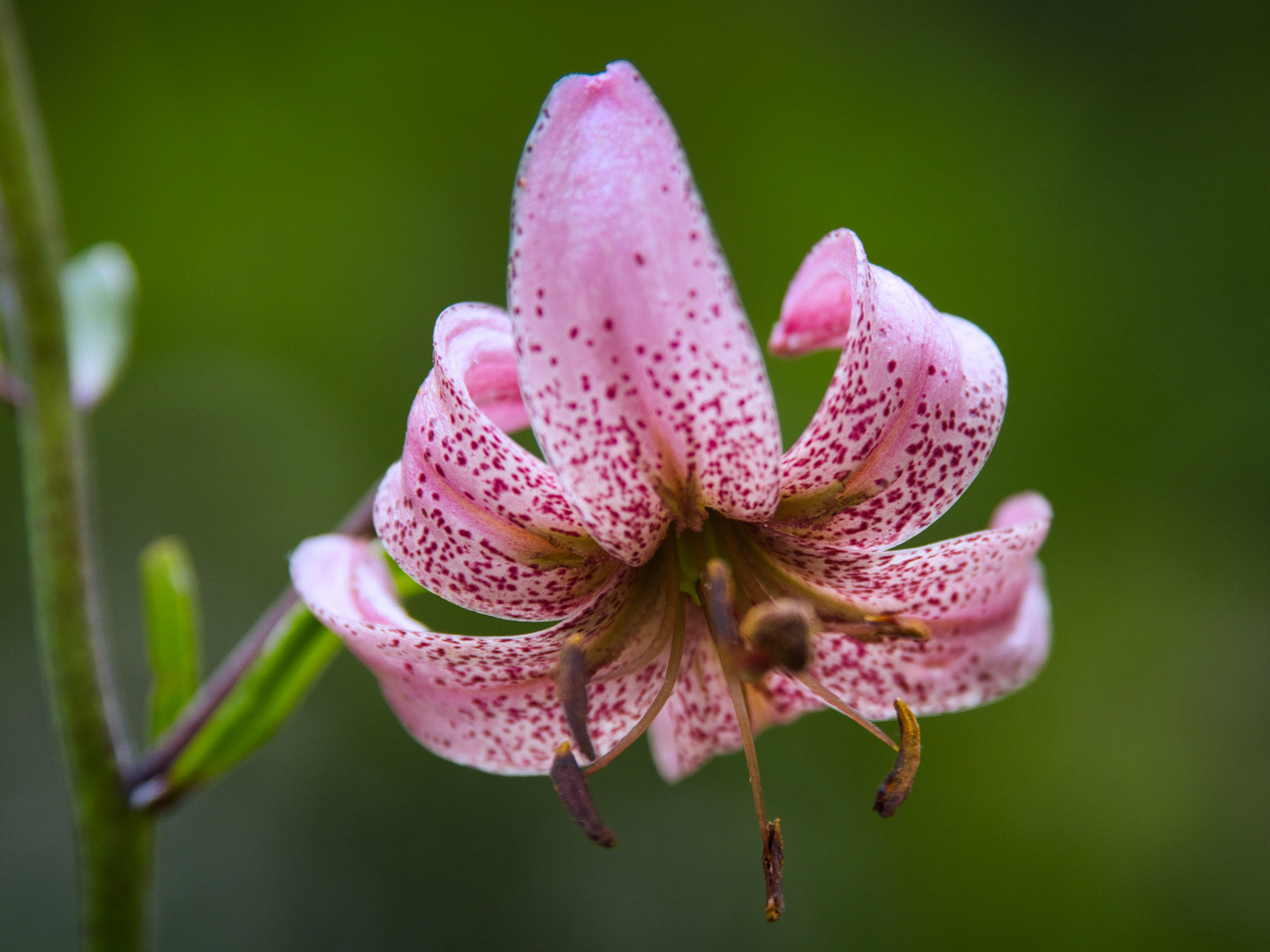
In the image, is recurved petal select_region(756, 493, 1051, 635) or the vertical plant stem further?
the vertical plant stem

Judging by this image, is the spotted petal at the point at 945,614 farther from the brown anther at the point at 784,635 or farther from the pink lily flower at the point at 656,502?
the brown anther at the point at 784,635

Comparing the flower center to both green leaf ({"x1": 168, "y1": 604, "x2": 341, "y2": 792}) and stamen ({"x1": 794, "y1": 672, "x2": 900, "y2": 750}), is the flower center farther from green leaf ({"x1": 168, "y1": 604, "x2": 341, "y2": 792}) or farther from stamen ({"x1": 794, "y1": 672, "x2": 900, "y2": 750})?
green leaf ({"x1": 168, "y1": 604, "x2": 341, "y2": 792})

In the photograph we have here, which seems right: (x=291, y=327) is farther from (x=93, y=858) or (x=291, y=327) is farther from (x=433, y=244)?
(x=93, y=858)

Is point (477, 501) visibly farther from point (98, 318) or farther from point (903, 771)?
point (98, 318)

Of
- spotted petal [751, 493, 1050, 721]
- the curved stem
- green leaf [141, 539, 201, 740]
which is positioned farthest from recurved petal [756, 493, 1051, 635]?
green leaf [141, 539, 201, 740]

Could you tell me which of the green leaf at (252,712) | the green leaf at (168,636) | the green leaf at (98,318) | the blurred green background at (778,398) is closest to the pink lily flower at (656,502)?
the green leaf at (252,712)

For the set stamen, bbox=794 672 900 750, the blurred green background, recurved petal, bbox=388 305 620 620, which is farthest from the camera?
the blurred green background

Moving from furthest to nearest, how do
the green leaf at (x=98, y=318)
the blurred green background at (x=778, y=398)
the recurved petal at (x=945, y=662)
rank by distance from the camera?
the blurred green background at (x=778, y=398)
the green leaf at (x=98, y=318)
the recurved petal at (x=945, y=662)

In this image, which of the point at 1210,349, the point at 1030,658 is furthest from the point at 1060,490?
the point at 1030,658
